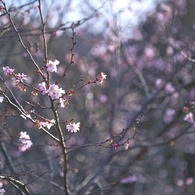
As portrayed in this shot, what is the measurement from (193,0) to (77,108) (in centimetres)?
799

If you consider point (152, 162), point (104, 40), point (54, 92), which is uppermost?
point (104, 40)

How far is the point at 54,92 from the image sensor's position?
226 cm

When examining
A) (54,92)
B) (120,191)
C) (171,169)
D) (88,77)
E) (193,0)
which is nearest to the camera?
(54,92)

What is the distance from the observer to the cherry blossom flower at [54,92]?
224 cm

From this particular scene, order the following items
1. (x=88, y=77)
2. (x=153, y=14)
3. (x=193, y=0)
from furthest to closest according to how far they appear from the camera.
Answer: (x=193, y=0) < (x=153, y=14) < (x=88, y=77)

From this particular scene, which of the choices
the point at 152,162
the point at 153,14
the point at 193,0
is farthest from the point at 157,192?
the point at 193,0

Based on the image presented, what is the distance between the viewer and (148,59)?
8.77 m

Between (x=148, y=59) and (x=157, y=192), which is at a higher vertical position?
(x=148, y=59)

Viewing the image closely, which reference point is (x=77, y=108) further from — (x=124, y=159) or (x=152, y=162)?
(x=152, y=162)

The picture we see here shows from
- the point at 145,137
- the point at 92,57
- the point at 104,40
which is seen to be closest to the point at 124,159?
the point at 145,137

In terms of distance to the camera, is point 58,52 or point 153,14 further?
point 58,52

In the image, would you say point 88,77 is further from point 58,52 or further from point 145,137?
point 58,52

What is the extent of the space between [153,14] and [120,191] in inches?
176

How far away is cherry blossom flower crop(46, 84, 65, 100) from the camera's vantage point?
2242mm
